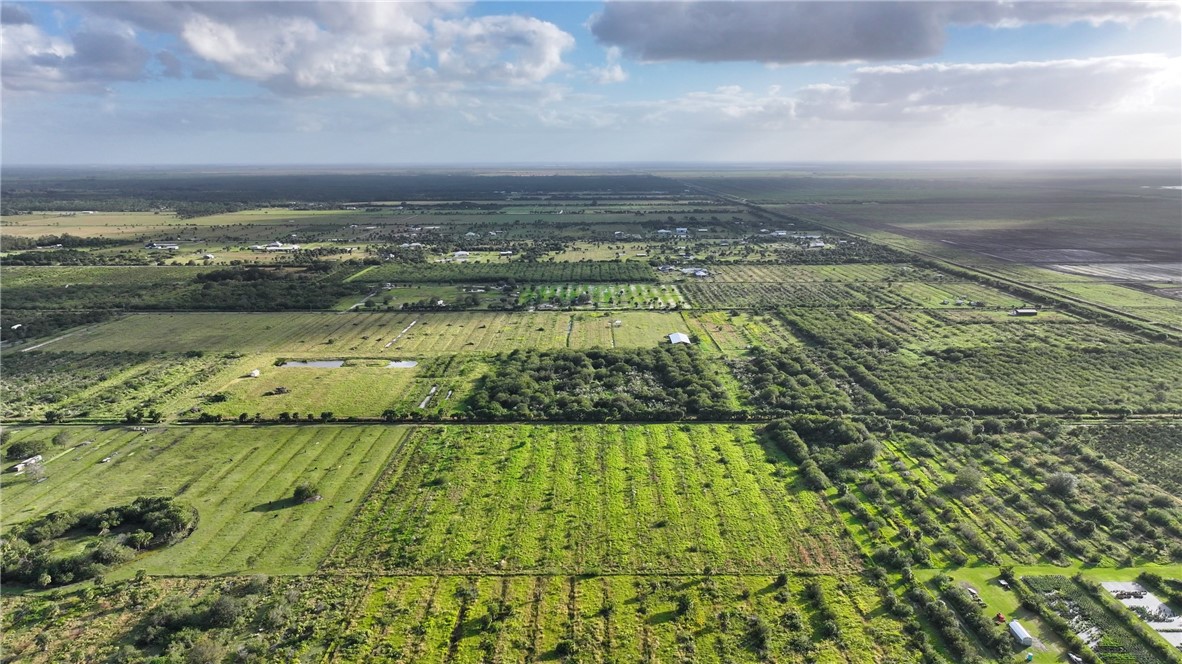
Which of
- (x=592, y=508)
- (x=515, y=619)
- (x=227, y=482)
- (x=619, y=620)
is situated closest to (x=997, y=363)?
(x=592, y=508)

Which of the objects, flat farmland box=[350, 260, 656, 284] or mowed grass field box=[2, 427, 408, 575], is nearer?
mowed grass field box=[2, 427, 408, 575]

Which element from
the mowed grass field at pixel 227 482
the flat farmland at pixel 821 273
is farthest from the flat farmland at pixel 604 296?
the mowed grass field at pixel 227 482

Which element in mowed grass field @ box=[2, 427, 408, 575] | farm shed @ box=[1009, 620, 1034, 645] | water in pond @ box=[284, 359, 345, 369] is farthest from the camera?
water in pond @ box=[284, 359, 345, 369]

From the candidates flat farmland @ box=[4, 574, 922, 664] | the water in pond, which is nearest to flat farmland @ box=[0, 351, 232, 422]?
the water in pond

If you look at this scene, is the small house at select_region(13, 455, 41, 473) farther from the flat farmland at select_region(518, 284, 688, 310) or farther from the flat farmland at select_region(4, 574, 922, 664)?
the flat farmland at select_region(518, 284, 688, 310)

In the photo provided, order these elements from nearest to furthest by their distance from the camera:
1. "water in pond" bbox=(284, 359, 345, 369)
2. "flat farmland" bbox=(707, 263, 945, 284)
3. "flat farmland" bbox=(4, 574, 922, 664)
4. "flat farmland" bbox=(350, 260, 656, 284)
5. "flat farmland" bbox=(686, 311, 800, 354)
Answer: "flat farmland" bbox=(4, 574, 922, 664)
"water in pond" bbox=(284, 359, 345, 369)
"flat farmland" bbox=(686, 311, 800, 354)
"flat farmland" bbox=(707, 263, 945, 284)
"flat farmland" bbox=(350, 260, 656, 284)

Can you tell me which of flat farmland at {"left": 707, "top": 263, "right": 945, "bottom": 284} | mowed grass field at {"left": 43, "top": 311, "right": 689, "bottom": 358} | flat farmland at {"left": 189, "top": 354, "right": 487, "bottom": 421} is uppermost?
flat farmland at {"left": 707, "top": 263, "right": 945, "bottom": 284}

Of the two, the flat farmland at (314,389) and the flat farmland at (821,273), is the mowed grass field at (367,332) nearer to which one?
the flat farmland at (314,389)
